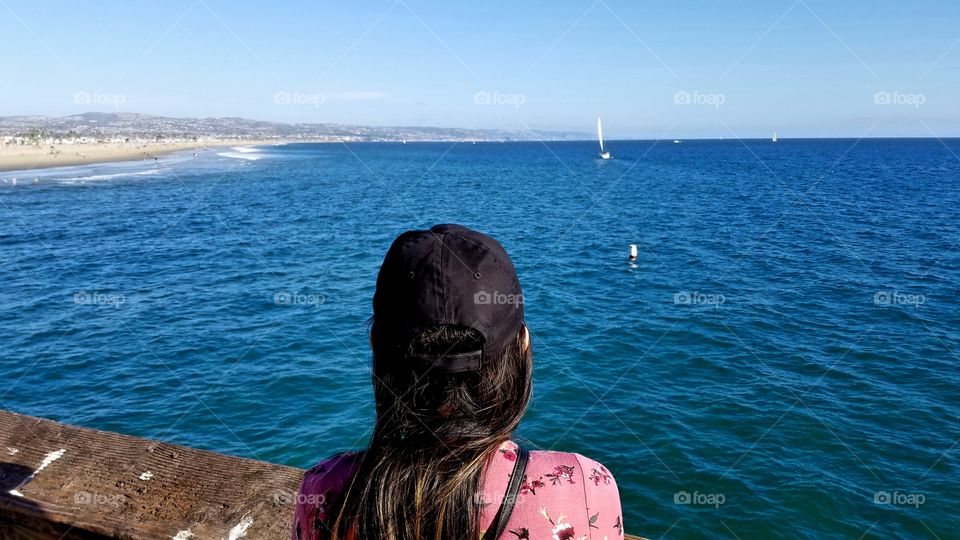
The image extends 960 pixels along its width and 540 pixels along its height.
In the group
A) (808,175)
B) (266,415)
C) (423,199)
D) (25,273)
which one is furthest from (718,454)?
(808,175)

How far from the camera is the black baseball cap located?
1407 millimetres

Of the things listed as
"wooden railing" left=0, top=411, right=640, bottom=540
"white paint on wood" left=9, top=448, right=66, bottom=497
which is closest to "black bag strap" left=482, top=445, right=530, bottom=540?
"wooden railing" left=0, top=411, right=640, bottom=540

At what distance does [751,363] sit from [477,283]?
17706 mm

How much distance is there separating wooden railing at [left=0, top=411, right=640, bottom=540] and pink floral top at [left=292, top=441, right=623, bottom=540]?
1.94 m

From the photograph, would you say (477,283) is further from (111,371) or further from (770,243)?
(770,243)

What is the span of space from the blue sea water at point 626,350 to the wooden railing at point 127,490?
3.33 m

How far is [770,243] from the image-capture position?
33938mm
